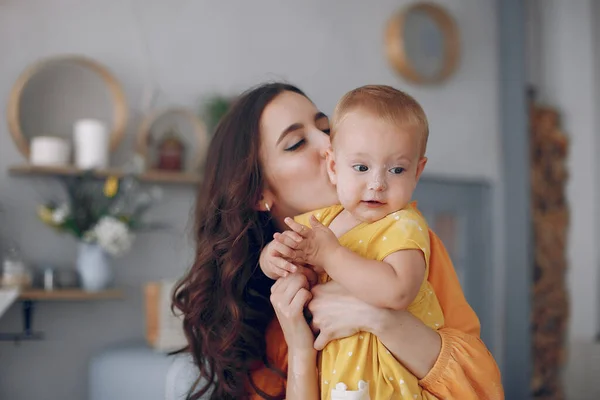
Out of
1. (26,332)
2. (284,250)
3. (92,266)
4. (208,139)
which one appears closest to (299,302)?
(284,250)

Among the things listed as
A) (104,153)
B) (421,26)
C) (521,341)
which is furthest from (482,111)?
(104,153)

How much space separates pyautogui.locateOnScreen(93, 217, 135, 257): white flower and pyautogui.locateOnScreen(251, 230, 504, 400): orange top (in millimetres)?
2017

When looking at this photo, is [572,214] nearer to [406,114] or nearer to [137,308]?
[137,308]

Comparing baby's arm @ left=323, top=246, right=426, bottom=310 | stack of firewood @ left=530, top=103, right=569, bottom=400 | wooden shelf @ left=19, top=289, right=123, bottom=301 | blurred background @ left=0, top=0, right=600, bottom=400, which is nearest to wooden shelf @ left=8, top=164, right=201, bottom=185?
blurred background @ left=0, top=0, right=600, bottom=400

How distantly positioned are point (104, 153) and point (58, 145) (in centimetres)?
21

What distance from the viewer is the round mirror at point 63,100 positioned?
327 centimetres

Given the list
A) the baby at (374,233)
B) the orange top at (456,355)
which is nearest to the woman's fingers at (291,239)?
the baby at (374,233)

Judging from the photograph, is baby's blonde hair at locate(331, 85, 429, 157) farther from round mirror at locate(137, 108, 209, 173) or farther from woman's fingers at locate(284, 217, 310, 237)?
round mirror at locate(137, 108, 209, 173)

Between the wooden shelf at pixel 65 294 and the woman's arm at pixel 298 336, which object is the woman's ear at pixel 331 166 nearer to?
the woman's arm at pixel 298 336

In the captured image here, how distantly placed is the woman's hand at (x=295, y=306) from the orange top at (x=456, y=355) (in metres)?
0.25

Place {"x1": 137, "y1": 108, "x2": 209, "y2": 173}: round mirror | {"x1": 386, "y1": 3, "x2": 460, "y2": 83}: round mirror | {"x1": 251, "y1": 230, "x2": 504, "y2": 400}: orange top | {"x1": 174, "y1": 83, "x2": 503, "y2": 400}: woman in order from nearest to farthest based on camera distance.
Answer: {"x1": 251, "y1": 230, "x2": 504, "y2": 400}: orange top, {"x1": 174, "y1": 83, "x2": 503, "y2": 400}: woman, {"x1": 137, "y1": 108, "x2": 209, "y2": 173}: round mirror, {"x1": 386, "y1": 3, "x2": 460, "y2": 83}: round mirror

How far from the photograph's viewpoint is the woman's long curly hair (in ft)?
5.48

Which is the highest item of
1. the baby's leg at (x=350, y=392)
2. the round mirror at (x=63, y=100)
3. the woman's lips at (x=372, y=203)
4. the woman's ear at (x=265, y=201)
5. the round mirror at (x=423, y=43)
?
the round mirror at (x=423, y=43)

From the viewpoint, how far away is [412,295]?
1.29m
